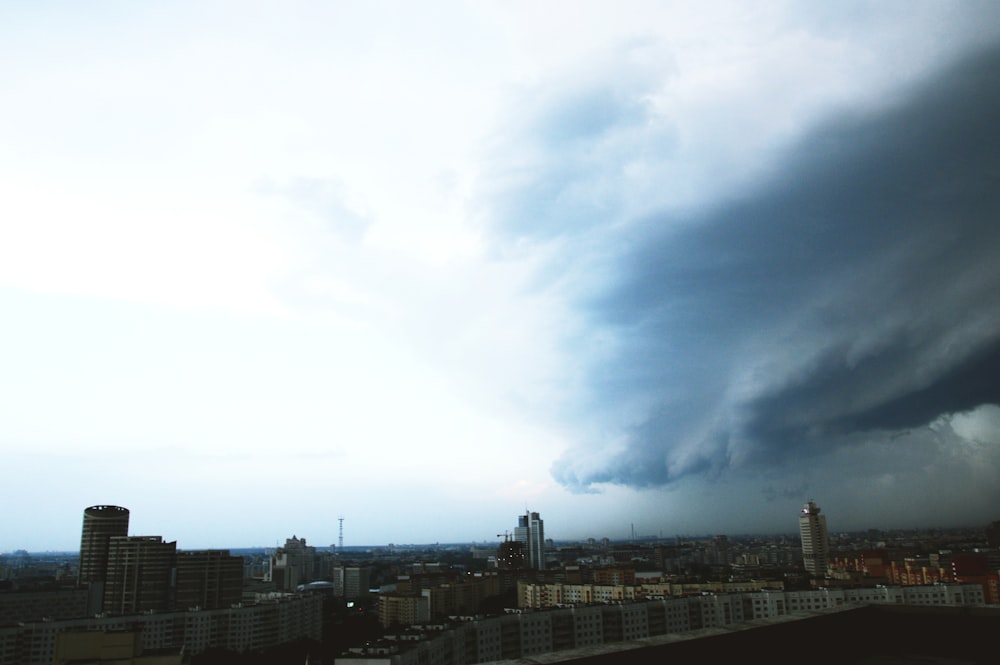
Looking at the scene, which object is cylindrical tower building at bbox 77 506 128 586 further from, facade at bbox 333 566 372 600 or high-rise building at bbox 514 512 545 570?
high-rise building at bbox 514 512 545 570

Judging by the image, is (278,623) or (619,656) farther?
(278,623)

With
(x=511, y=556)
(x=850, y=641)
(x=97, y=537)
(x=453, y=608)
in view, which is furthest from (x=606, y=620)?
(x=511, y=556)

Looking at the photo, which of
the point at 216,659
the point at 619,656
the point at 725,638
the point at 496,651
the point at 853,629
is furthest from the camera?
the point at 216,659

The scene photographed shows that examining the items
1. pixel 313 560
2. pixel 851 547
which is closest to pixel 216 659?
pixel 851 547

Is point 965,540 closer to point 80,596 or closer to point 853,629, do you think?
point 853,629

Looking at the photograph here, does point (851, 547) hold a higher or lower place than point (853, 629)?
lower

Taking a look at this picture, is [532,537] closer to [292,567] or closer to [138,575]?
[292,567]
